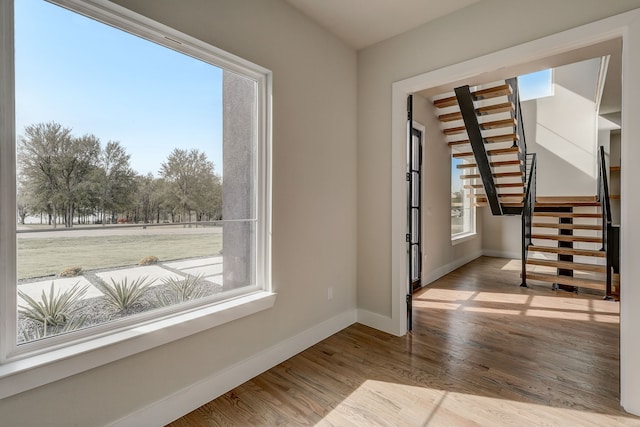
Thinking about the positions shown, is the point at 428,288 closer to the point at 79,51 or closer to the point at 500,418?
the point at 500,418

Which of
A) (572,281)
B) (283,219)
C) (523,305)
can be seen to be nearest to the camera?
(283,219)

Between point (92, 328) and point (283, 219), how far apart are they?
131 centimetres

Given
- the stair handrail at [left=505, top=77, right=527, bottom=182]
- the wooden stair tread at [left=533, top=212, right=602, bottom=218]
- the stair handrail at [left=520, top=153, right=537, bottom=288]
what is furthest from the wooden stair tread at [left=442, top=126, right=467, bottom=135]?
the wooden stair tread at [left=533, top=212, right=602, bottom=218]

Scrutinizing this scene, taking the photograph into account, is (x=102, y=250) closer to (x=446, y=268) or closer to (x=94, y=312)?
(x=94, y=312)

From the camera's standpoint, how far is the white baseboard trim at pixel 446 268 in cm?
466

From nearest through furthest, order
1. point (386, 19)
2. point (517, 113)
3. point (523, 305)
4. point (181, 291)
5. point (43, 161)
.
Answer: point (43, 161) → point (181, 291) → point (386, 19) → point (523, 305) → point (517, 113)

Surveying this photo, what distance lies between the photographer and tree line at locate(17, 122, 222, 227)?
54.1 inches

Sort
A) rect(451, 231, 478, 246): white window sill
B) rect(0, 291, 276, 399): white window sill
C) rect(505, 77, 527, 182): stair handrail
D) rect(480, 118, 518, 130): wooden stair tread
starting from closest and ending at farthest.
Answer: rect(0, 291, 276, 399): white window sill < rect(480, 118, 518, 130): wooden stair tread < rect(505, 77, 527, 182): stair handrail < rect(451, 231, 478, 246): white window sill

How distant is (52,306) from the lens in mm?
1422

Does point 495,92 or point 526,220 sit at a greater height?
point 495,92

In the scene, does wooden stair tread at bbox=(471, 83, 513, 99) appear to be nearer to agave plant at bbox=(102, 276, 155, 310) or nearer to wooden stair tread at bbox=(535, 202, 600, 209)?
wooden stair tread at bbox=(535, 202, 600, 209)

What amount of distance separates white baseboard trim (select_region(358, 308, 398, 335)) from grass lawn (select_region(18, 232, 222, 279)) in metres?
1.72

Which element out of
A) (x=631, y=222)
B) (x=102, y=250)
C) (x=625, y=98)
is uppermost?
(x=625, y=98)

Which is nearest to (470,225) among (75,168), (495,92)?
(495,92)
